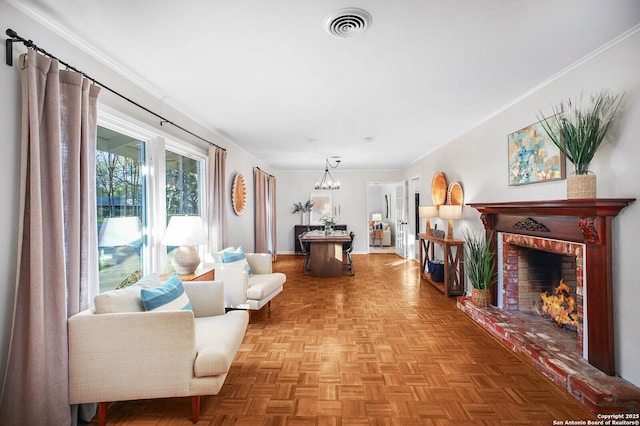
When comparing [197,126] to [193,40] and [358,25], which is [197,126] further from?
[358,25]

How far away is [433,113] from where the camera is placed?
3.65m

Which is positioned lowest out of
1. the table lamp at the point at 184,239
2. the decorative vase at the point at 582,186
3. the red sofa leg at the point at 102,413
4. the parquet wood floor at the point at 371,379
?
the parquet wood floor at the point at 371,379

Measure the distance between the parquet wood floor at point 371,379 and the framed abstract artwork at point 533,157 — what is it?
1690 millimetres

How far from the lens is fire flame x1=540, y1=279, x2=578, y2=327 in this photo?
276 centimetres

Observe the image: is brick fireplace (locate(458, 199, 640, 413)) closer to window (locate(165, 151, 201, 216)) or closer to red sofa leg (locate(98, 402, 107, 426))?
red sofa leg (locate(98, 402, 107, 426))

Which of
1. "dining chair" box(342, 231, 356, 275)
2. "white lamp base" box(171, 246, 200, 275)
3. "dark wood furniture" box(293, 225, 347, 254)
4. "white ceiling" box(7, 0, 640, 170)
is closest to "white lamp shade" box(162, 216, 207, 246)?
"white lamp base" box(171, 246, 200, 275)

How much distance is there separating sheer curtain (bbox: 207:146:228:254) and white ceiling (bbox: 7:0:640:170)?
0.62 meters

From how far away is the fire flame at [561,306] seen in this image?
2.76 meters

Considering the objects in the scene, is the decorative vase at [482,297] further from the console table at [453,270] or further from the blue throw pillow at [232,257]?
the blue throw pillow at [232,257]

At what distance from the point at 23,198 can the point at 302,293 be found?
11.9 ft

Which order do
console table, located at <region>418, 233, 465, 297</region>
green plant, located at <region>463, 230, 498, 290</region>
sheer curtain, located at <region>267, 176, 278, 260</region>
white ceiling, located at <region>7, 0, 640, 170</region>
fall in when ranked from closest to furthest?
white ceiling, located at <region>7, 0, 640, 170</region> → green plant, located at <region>463, 230, 498, 290</region> → console table, located at <region>418, 233, 465, 297</region> → sheer curtain, located at <region>267, 176, 278, 260</region>

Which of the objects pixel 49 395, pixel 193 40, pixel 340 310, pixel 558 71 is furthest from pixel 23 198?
pixel 558 71

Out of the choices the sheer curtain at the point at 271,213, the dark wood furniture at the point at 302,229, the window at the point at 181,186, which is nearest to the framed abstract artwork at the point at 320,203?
the dark wood furniture at the point at 302,229

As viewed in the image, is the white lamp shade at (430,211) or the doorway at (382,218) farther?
the doorway at (382,218)
